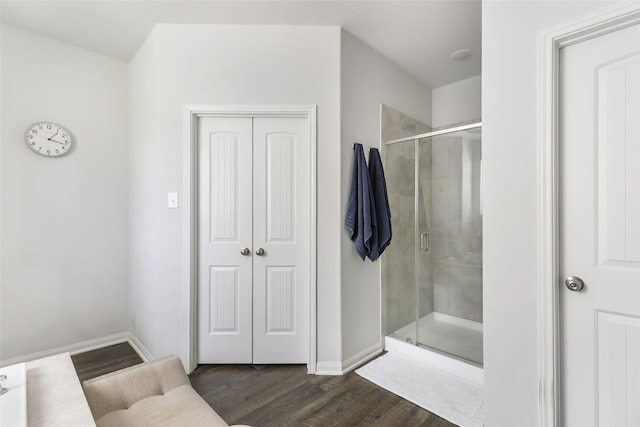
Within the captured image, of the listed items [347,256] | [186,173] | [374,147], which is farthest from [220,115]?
[347,256]

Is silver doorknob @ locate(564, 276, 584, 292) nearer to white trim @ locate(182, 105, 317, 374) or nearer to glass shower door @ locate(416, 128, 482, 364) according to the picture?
glass shower door @ locate(416, 128, 482, 364)

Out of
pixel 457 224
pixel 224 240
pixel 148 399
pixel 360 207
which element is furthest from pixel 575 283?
pixel 224 240

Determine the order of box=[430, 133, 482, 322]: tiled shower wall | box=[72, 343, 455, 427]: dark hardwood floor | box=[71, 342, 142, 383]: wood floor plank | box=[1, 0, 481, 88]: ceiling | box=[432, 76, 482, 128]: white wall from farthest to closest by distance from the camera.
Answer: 1. box=[432, 76, 482, 128]: white wall
2. box=[430, 133, 482, 322]: tiled shower wall
3. box=[71, 342, 142, 383]: wood floor plank
4. box=[1, 0, 481, 88]: ceiling
5. box=[72, 343, 455, 427]: dark hardwood floor

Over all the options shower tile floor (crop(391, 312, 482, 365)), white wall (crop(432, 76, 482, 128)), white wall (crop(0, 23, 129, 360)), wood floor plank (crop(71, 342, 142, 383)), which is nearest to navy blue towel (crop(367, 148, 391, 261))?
shower tile floor (crop(391, 312, 482, 365))

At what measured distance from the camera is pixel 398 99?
2.87 m

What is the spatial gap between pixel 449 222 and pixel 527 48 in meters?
1.65

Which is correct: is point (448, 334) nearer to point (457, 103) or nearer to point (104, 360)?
point (457, 103)

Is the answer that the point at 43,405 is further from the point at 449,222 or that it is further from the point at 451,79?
the point at 451,79

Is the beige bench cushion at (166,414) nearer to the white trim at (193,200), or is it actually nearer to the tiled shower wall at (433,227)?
the white trim at (193,200)

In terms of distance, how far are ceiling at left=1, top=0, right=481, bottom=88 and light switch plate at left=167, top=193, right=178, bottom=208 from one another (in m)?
1.31

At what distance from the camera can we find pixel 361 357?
240 centimetres

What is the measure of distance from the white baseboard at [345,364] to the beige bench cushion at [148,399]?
44.4 inches

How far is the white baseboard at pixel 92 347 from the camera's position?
2389 mm

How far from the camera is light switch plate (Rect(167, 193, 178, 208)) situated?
2240 mm
